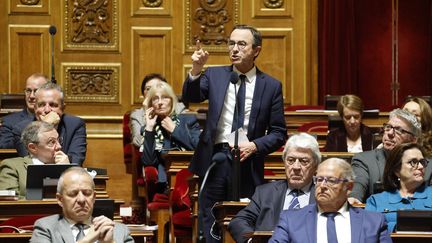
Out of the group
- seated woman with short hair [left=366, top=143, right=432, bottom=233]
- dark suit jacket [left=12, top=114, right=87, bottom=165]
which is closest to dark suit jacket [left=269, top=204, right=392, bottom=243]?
seated woman with short hair [left=366, top=143, right=432, bottom=233]

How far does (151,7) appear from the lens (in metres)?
11.2

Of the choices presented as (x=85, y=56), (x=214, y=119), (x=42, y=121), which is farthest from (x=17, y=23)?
(x=214, y=119)

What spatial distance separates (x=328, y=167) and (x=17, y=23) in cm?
575

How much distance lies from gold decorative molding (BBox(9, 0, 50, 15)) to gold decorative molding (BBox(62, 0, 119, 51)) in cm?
21

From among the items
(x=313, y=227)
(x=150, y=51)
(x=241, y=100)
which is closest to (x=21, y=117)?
(x=241, y=100)

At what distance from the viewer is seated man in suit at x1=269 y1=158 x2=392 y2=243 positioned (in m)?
5.75

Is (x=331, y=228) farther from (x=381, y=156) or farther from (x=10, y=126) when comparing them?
(x=10, y=126)

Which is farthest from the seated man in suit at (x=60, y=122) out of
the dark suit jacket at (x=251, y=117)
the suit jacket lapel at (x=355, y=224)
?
the suit jacket lapel at (x=355, y=224)

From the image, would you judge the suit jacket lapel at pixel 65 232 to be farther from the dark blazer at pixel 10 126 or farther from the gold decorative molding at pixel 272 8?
the gold decorative molding at pixel 272 8

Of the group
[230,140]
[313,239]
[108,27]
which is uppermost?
[108,27]

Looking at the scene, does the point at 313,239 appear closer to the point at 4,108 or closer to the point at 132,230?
the point at 132,230

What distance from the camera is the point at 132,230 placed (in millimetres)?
6098

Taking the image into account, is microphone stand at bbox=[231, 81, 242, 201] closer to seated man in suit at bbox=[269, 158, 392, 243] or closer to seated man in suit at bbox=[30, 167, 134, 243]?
seated man in suit at bbox=[269, 158, 392, 243]

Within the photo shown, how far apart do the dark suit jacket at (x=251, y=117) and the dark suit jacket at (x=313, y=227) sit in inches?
37.2
